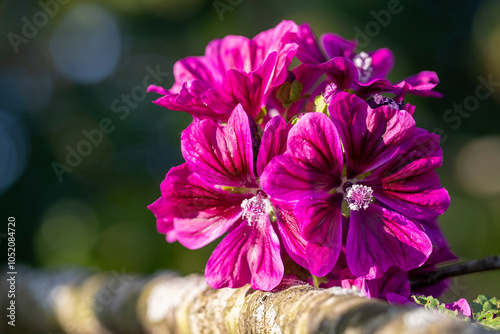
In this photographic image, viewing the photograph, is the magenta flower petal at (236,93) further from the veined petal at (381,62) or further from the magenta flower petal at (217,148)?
the veined petal at (381,62)

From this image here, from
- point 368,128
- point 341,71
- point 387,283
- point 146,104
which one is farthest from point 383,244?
point 146,104

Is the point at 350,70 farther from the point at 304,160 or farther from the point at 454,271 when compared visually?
the point at 454,271

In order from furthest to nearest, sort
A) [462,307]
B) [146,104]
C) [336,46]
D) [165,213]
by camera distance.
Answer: [146,104] → [336,46] → [165,213] → [462,307]

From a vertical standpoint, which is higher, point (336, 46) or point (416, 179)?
point (336, 46)

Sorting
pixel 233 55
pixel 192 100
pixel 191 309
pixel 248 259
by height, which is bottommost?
pixel 191 309

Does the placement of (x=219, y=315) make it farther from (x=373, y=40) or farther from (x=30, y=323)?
(x=373, y=40)

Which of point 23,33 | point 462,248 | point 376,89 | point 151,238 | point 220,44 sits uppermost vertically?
point 23,33

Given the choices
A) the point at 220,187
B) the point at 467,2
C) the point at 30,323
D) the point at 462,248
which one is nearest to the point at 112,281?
the point at 30,323

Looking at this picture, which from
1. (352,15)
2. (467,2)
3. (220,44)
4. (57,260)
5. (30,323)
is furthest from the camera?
(467,2)
